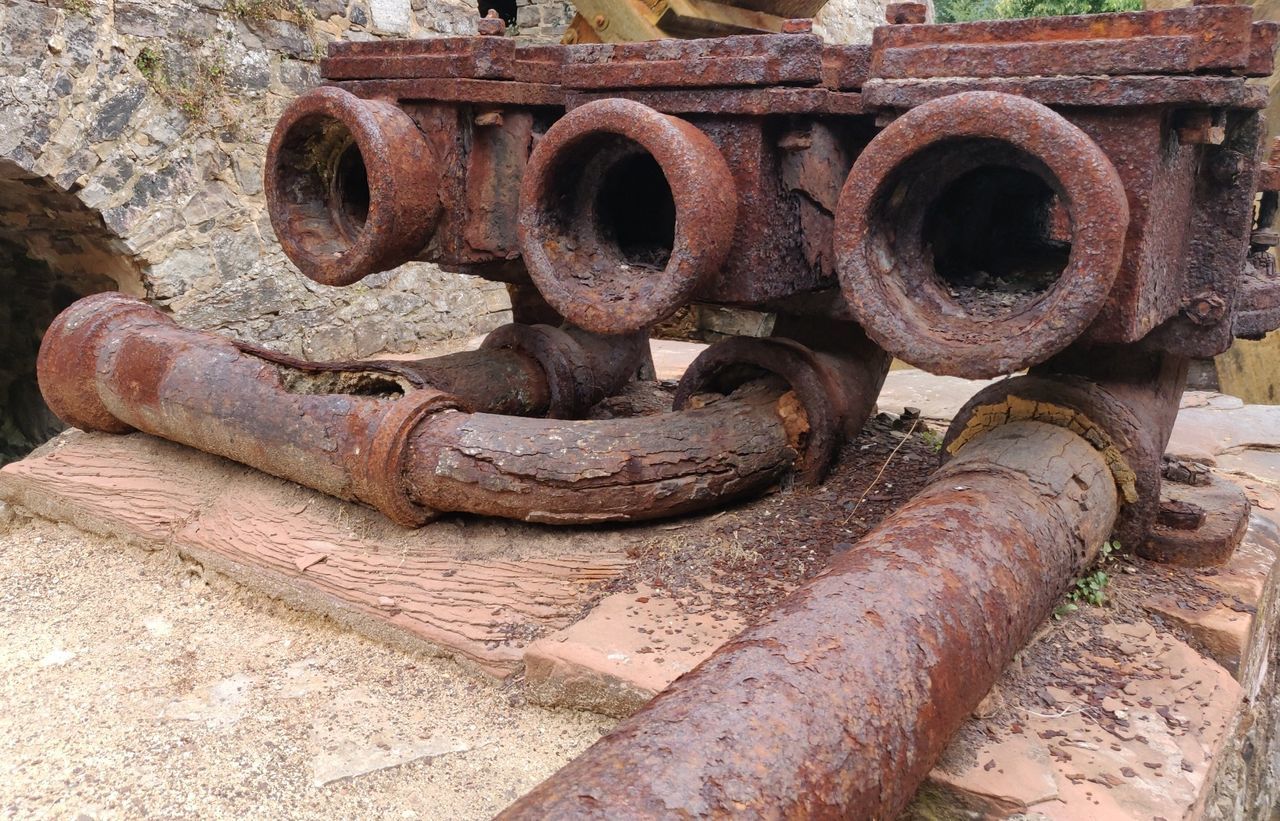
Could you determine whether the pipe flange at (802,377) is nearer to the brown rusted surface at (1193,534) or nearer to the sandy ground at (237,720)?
the brown rusted surface at (1193,534)

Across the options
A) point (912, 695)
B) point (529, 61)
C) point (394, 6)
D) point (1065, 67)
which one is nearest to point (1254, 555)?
point (1065, 67)

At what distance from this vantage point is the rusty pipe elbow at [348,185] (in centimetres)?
250

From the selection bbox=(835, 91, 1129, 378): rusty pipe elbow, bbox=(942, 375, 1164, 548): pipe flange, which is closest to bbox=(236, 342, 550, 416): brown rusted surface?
bbox=(835, 91, 1129, 378): rusty pipe elbow

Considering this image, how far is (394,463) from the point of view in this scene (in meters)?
2.40

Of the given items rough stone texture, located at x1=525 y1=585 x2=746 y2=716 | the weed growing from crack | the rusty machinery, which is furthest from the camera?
the weed growing from crack

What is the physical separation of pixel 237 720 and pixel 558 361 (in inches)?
60.9

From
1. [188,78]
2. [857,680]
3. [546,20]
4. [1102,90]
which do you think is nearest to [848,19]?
[546,20]

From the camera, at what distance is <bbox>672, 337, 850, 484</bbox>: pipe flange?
2.64m

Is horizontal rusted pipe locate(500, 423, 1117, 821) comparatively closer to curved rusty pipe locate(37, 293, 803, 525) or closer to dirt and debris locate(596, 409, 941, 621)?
dirt and debris locate(596, 409, 941, 621)

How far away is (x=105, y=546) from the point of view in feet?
9.55

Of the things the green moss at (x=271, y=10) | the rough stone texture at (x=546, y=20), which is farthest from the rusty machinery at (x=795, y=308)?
the rough stone texture at (x=546, y=20)

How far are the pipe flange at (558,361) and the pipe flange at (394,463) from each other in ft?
2.31

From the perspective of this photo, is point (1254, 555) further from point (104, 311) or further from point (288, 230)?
point (104, 311)

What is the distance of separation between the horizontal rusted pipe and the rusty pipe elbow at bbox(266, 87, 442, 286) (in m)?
1.51
